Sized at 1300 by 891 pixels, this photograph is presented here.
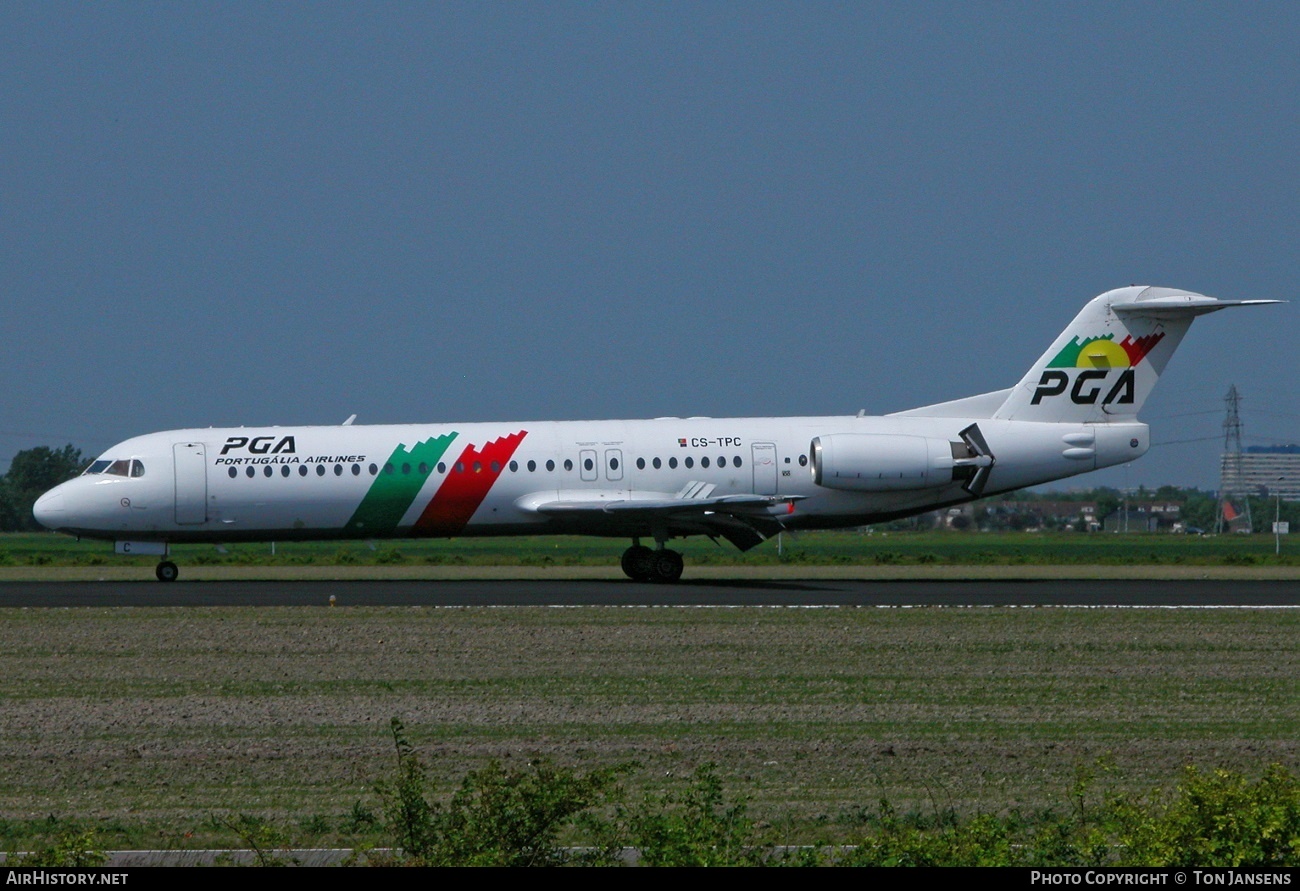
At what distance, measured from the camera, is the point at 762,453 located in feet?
102

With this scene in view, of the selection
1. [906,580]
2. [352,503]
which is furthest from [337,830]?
[906,580]

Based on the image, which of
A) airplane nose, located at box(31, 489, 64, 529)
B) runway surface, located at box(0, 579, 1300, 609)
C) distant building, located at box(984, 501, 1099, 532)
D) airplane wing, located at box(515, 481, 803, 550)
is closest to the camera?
runway surface, located at box(0, 579, 1300, 609)

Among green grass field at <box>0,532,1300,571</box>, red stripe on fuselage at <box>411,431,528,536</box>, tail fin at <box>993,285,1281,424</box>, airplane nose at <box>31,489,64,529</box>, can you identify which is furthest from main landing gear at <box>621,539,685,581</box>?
airplane nose at <box>31,489,64,529</box>

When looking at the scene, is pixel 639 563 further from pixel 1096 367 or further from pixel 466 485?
pixel 1096 367

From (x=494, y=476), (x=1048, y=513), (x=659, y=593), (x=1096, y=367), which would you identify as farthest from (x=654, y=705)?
(x=1048, y=513)

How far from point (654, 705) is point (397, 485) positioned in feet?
59.1

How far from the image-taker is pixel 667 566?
102 ft

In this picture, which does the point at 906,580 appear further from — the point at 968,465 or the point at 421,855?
the point at 421,855

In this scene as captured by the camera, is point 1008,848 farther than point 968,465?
No

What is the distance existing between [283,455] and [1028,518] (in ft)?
183

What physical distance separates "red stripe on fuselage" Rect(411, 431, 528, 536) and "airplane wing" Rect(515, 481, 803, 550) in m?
0.88

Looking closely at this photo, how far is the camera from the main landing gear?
31.0 meters

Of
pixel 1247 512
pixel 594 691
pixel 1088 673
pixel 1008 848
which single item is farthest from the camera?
pixel 1247 512

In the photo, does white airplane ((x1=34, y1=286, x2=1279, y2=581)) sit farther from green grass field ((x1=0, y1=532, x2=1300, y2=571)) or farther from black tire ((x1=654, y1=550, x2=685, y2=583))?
green grass field ((x1=0, y1=532, x2=1300, y2=571))
